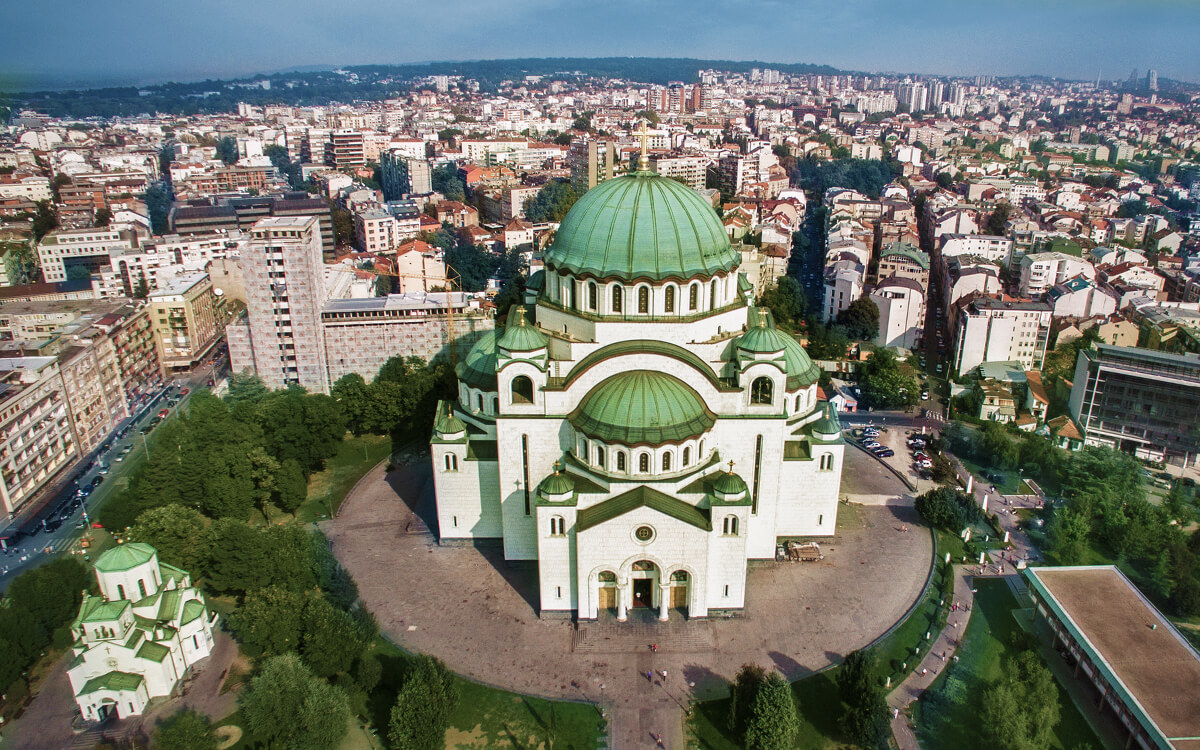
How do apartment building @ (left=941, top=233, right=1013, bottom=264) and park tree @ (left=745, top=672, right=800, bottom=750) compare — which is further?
apartment building @ (left=941, top=233, right=1013, bottom=264)

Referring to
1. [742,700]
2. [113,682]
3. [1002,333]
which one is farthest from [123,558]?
[1002,333]

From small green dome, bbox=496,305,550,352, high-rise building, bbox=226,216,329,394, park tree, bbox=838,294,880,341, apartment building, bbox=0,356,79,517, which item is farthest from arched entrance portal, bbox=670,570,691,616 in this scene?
park tree, bbox=838,294,880,341

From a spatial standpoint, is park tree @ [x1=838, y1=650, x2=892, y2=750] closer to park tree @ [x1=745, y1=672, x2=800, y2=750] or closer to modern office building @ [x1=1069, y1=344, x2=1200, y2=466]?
park tree @ [x1=745, y1=672, x2=800, y2=750]

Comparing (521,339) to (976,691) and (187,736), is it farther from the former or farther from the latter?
(976,691)

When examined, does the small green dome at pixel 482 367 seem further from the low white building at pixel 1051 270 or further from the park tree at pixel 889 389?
the low white building at pixel 1051 270

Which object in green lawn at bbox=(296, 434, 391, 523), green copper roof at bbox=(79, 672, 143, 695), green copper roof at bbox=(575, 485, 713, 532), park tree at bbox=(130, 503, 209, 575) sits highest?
green copper roof at bbox=(575, 485, 713, 532)

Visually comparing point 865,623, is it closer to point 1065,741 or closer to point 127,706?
point 1065,741

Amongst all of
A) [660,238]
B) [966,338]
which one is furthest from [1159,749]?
[966,338]
